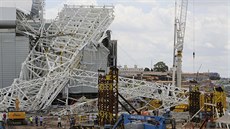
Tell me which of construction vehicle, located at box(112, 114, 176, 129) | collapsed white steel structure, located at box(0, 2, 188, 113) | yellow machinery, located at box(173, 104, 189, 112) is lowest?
yellow machinery, located at box(173, 104, 189, 112)

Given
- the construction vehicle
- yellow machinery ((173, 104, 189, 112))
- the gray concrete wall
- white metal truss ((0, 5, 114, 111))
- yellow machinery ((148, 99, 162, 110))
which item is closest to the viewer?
the construction vehicle

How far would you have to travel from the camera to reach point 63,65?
7344 cm

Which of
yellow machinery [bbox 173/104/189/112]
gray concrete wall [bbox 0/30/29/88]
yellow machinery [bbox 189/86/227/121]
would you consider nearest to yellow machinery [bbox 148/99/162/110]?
yellow machinery [bbox 173/104/189/112]

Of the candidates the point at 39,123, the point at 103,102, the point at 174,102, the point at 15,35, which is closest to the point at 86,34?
the point at 15,35

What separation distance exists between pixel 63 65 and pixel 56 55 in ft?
13.6

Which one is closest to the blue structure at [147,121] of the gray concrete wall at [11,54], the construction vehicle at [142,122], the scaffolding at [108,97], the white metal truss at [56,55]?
the construction vehicle at [142,122]

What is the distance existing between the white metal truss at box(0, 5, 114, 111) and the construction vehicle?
33877mm

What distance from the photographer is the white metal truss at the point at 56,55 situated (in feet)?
227

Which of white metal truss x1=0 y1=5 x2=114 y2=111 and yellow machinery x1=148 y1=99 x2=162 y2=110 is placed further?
yellow machinery x1=148 y1=99 x2=162 y2=110

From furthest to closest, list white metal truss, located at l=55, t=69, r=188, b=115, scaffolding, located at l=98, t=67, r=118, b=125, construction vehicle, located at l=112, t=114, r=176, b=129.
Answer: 1. white metal truss, located at l=55, t=69, r=188, b=115
2. scaffolding, located at l=98, t=67, r=118, b=125
3. construction vehicle, located at l=112, t=114, r=176, b=129

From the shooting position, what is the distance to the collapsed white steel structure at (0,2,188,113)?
69312 mm

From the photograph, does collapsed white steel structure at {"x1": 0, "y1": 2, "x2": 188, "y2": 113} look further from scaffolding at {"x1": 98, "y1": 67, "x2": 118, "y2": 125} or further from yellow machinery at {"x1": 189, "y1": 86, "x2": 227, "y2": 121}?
scaffolding at {"x1": 98, "y1": 67, "x2": 118, "y2": 125}

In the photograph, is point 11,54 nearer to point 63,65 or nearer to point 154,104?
point 63,65

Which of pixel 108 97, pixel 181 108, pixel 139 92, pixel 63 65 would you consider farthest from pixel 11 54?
pixel 108 97
